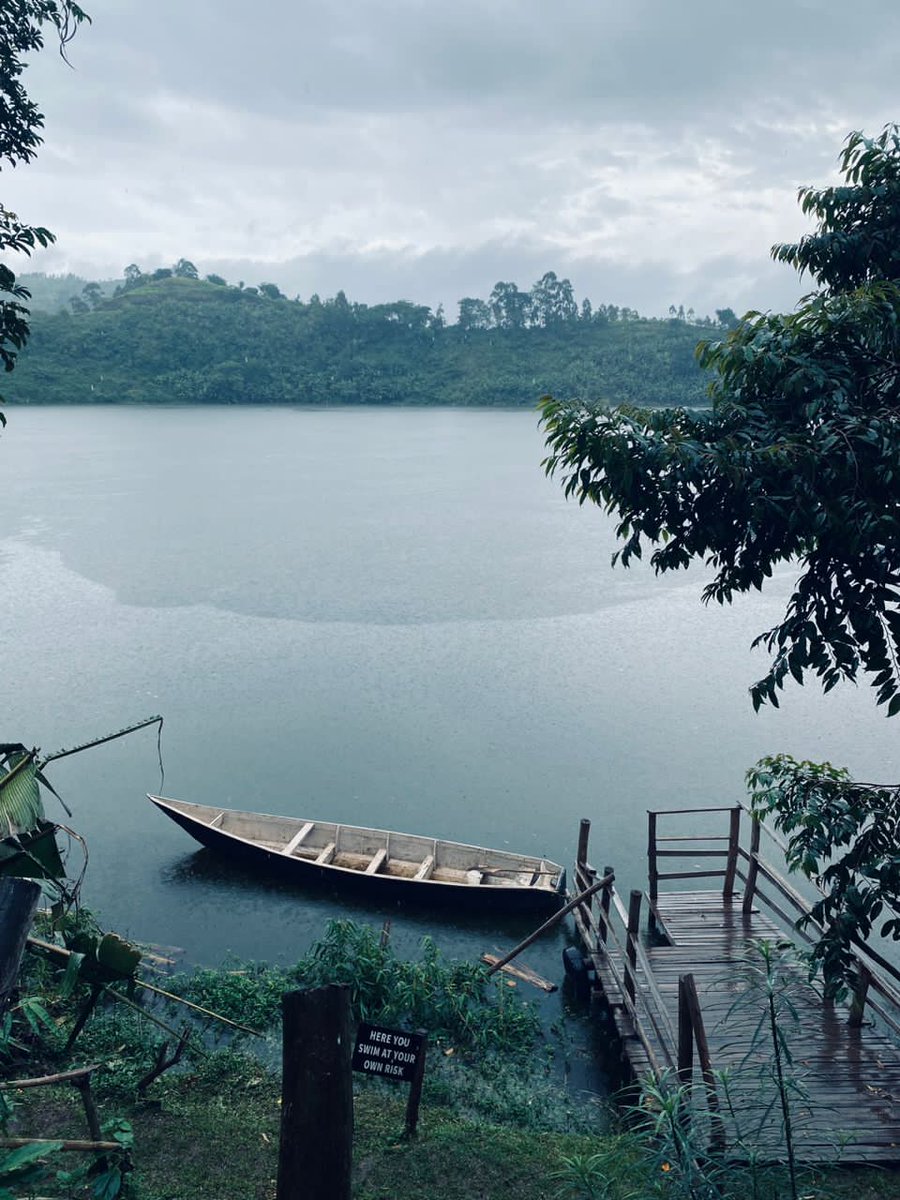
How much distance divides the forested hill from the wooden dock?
70.7 meters

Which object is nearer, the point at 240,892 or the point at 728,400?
the point at 728,400

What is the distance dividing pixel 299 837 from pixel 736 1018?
668 centimetres

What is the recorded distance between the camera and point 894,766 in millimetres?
17469

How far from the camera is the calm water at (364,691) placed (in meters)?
14.6

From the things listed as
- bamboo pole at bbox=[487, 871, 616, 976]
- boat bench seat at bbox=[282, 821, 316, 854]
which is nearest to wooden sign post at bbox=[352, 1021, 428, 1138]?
bamboo pole at bbox=[487, 871, 616, 976]

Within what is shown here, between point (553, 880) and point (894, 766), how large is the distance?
8.66m

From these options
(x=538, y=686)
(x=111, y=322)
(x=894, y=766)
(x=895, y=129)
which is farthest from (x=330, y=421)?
(x=895, y=129)

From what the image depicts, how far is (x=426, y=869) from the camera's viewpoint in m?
12.6

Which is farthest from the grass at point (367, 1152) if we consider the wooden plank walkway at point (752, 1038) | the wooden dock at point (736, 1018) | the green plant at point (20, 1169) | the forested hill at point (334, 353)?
the forested hill at point (334, 353)

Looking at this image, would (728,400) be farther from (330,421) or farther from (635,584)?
(330,421)

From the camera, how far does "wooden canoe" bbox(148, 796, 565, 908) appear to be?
478 inches

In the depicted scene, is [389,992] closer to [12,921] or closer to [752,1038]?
[752,1038]

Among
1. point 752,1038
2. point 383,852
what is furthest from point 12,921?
point 383,852

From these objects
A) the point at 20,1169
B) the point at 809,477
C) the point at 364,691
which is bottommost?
the point at 364,691
